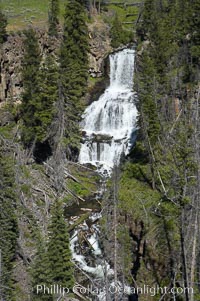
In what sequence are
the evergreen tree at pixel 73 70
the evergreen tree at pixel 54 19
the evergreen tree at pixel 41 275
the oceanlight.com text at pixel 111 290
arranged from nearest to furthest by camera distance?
the oceanlight.com text at pixel 111 290
the evergreen tree at pixel 41 275
the evergreen tree at pixel 73 70
the evergreen tree at pixel 54 19

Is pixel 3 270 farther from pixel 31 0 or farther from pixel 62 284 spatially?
pixel 31 0

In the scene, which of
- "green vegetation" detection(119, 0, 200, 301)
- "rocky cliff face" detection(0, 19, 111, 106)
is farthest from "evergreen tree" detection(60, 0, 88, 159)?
"green vegetation" detection(119, 0, 200, 301)

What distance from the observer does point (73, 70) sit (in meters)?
51.2

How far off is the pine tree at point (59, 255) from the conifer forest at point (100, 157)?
0.07m

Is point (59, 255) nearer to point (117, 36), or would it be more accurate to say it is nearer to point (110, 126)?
point (110, 126)

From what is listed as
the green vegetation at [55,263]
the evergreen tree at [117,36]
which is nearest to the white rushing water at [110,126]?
the evergreen tree at [117,36]

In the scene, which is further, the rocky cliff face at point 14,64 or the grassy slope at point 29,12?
the grassy slope at point 29,12

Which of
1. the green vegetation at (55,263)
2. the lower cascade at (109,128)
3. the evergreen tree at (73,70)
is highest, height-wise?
the evergreen tree at (73,70)

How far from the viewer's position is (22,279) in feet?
104

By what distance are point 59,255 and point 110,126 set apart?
2584cm

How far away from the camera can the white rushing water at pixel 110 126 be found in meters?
48.8

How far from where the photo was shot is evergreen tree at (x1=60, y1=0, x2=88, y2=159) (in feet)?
156

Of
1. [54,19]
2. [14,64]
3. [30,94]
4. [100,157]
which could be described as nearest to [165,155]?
[100,157]

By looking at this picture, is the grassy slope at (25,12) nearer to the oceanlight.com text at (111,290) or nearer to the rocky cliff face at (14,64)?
the rocky cliff face at (14,64)
